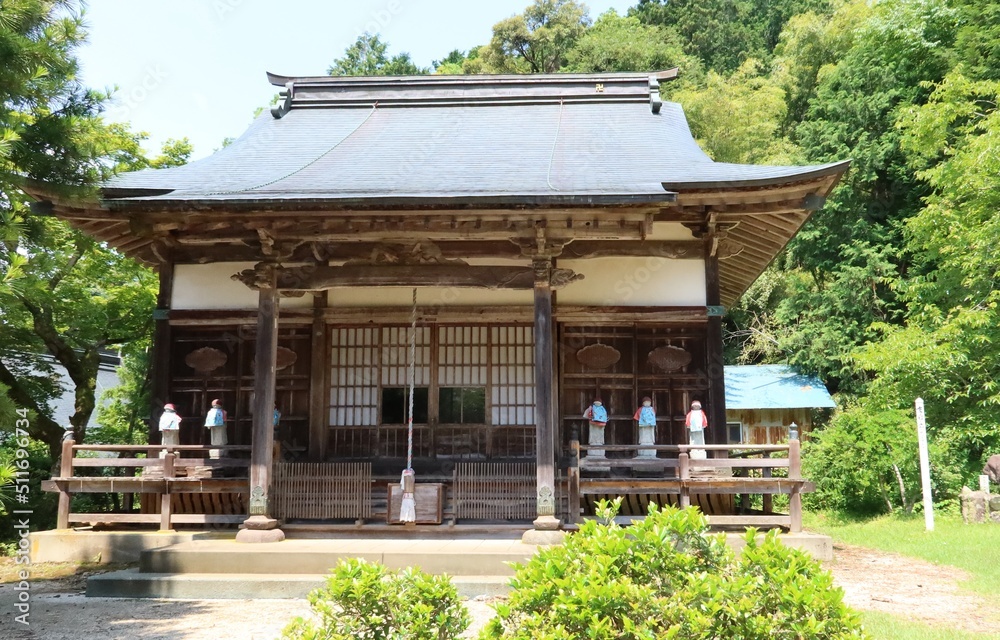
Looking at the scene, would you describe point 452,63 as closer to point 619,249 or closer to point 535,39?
point 535,39

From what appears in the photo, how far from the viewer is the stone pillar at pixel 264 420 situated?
9.13 m

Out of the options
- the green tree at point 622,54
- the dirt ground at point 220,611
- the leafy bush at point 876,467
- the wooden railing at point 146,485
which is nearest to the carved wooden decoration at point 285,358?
the wooden railing at point 146,485

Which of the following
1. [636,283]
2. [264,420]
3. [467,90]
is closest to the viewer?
[264,420]

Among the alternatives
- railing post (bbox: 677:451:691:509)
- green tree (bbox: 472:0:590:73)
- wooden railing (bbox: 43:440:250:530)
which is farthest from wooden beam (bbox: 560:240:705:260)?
green tree (bbox: 472:0:590:73)

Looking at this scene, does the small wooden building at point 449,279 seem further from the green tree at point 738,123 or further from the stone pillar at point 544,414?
the green tree at point 738,123

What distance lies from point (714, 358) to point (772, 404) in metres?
13.0

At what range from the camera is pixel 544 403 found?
906 cm

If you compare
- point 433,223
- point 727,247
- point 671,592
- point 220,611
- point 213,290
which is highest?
point 727,247

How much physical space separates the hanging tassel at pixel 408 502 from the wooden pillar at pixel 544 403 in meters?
1.50

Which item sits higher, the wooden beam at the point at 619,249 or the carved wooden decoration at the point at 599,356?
the wooden beam at the point at 619,249

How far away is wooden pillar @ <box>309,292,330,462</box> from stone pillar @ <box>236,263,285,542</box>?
1.91 metres

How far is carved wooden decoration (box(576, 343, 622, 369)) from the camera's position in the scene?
11.3 m

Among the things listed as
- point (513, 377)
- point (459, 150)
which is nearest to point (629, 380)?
point (513, 377)

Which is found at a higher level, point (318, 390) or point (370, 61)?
point (370, 61)
